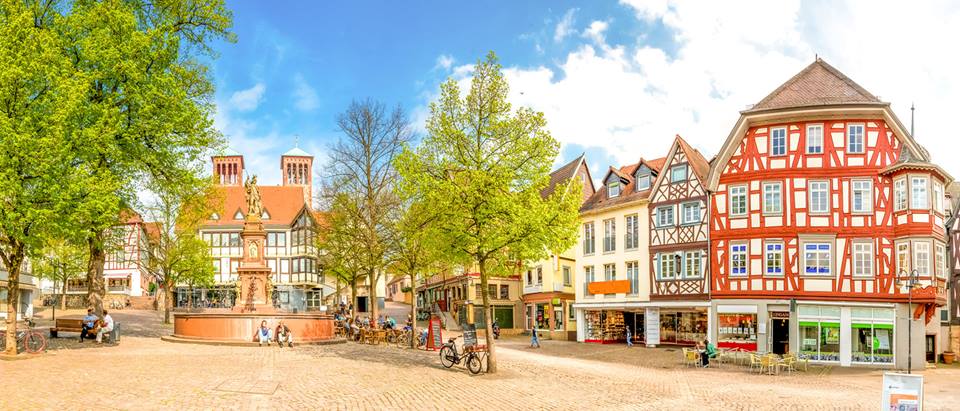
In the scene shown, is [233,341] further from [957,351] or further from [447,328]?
[957,351]

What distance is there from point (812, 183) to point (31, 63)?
30.6 m

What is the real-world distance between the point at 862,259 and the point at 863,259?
0.14ft

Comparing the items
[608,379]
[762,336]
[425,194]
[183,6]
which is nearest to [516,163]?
[425,194]

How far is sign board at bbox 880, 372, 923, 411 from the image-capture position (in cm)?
1195

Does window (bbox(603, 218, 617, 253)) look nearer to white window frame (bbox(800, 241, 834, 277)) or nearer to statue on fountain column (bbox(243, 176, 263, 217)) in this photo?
white window frame (bbox(800, 241, 834, 277))

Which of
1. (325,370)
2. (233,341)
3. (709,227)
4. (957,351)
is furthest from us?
(957,351)

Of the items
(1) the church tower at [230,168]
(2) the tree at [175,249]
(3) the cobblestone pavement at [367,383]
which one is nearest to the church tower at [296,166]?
(1) the church tower at [230,168]

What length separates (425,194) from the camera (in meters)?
23.1

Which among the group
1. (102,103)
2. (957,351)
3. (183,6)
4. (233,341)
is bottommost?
(957,351)

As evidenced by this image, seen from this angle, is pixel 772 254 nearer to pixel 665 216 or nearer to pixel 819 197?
pixel 819 197

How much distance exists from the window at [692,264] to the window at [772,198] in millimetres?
4095

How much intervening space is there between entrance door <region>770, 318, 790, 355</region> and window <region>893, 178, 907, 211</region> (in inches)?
273

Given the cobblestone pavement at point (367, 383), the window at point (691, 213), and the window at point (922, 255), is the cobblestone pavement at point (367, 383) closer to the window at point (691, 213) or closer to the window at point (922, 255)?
the window at point (922, 255)

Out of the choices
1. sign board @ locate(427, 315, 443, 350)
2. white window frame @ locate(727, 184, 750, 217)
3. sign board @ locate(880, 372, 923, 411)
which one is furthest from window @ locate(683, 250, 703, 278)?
sign board @ locate(880, 372, 923, 411)
